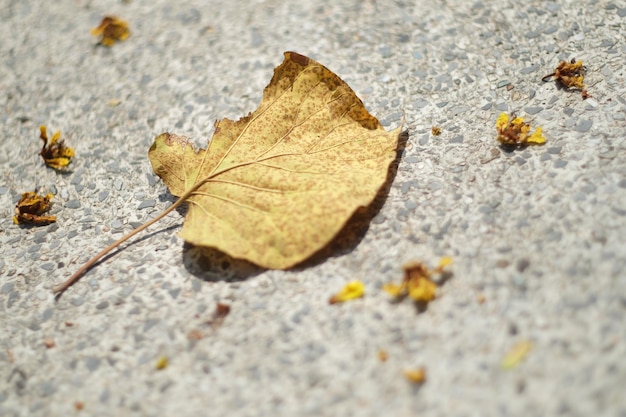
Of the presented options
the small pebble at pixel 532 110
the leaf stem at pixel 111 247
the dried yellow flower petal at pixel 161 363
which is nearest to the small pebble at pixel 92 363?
the dried yellow flower petal at pixel 161 363

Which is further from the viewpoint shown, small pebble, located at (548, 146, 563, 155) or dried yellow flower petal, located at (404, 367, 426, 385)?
small pebble, located at (548, 146, 563, 155)

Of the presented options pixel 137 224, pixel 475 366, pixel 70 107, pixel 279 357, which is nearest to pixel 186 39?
pixel 70 107

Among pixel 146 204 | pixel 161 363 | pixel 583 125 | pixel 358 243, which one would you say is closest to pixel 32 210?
pixel 146 204

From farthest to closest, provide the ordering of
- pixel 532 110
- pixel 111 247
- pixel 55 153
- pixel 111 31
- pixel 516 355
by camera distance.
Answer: pixel 111 31
pixel 55 153
pixel 532 110
pixel 111 247
pixel 516 355

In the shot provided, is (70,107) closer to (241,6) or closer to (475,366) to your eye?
(241,6)

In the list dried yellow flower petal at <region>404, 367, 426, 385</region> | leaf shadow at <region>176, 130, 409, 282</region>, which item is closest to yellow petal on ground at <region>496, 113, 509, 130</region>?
leaf shadow at <region>176, 130, 409, 282</region>

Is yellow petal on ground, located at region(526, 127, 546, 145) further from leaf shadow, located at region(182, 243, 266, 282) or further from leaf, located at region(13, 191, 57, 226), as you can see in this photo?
leaf, located at region(13, 191, 57, 226)

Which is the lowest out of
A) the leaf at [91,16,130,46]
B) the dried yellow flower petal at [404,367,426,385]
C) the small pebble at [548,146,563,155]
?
the dried yellow flower petal at [404,367,426,385]

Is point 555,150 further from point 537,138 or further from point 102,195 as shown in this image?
point 102,195
